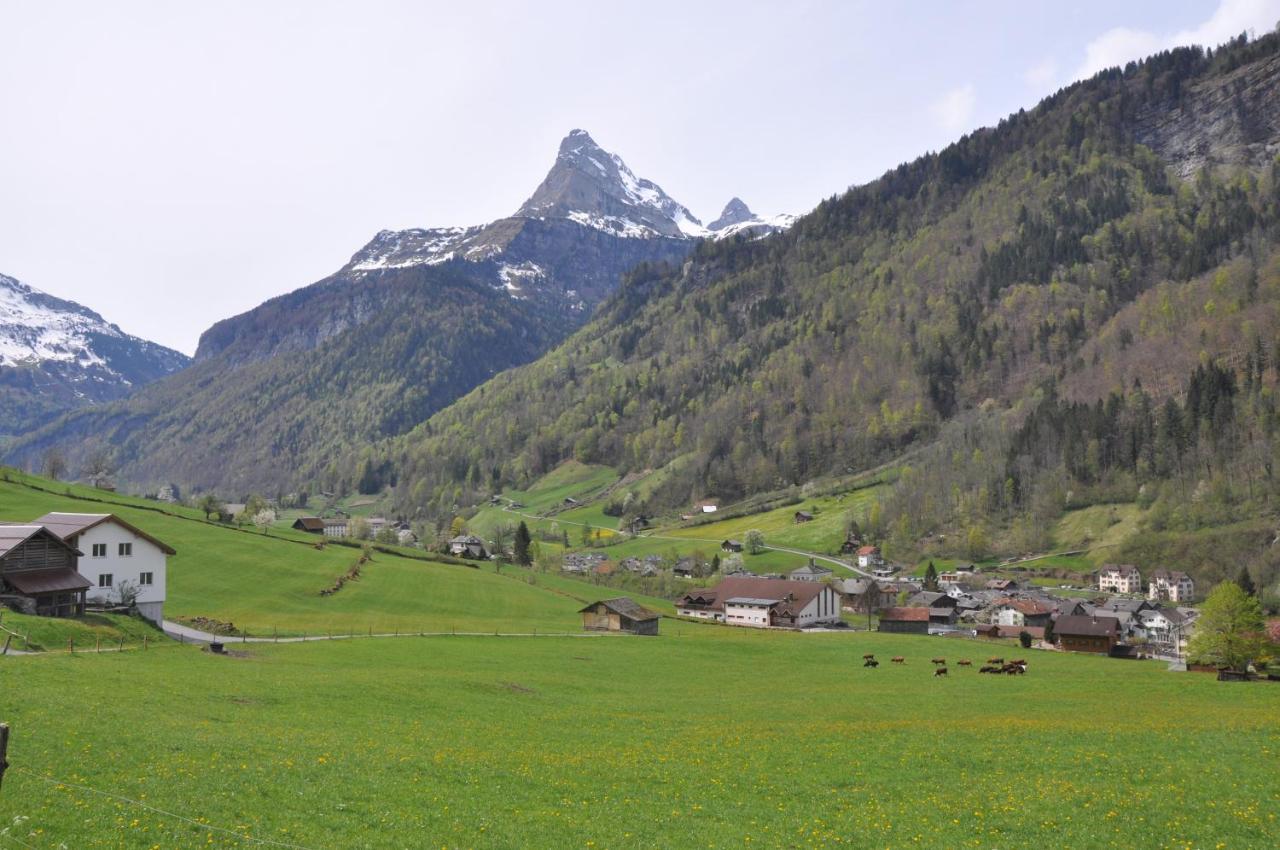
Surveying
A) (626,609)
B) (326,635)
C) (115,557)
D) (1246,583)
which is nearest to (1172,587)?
(1246,583)

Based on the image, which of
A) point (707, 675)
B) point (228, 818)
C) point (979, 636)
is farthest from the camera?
point (979, 636)

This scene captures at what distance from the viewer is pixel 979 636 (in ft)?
364

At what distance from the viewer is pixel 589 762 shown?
28109 mm

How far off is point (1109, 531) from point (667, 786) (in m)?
176

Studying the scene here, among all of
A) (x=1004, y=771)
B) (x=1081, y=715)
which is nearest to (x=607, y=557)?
(x=1081, y=715)

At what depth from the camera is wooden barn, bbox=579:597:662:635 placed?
93.6 meters

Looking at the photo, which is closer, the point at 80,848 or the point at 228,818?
the point at 80,848

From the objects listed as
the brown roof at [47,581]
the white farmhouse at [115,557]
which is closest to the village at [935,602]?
the white farmhouse at [115,557]

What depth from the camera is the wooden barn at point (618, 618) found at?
3684 inches

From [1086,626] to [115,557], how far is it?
108 meters

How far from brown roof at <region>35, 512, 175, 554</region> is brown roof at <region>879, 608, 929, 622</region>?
302 ft

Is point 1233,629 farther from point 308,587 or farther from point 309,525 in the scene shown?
point 309,525

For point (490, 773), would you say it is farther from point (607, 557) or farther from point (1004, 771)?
point (607, 557)

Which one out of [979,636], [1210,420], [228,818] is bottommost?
[979,636]
